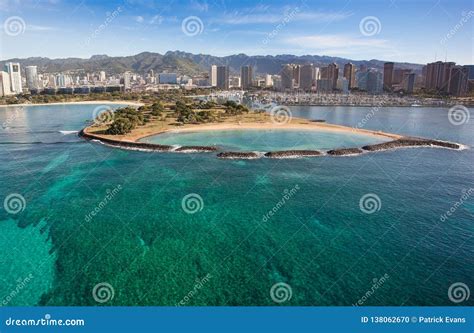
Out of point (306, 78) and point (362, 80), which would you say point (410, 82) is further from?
point (306, 78)

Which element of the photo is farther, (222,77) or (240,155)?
(222,77)

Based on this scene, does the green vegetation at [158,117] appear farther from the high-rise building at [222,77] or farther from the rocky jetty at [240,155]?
the high-rise building at [222,77]

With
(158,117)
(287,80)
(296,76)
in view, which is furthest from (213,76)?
(158,117)

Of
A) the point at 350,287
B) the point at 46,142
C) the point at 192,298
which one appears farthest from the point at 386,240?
the point at 46,142

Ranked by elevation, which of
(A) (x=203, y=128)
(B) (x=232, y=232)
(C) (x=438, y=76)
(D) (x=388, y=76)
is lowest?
(B) (x=232, y=232)

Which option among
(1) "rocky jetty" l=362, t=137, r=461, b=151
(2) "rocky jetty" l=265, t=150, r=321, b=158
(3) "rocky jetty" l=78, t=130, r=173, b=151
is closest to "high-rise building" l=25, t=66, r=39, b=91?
(3) "rocky jetty" l=78, t=130, r=173, b=151

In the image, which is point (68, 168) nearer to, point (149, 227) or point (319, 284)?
point (149, 227)
